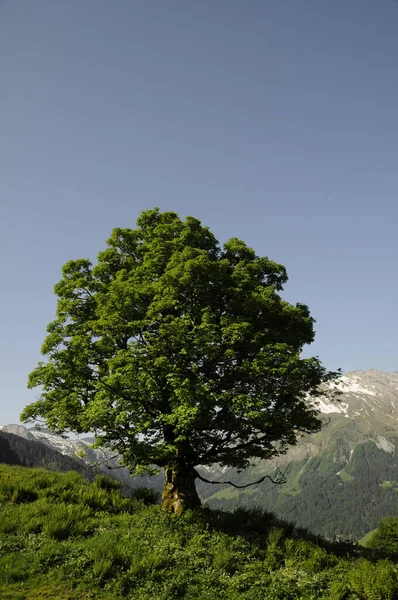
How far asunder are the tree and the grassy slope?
98.3 inches

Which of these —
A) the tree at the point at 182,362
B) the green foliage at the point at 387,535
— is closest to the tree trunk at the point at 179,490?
the tree at the point at 182,362

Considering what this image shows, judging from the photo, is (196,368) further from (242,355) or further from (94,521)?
(94,521)

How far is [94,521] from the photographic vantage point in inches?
599

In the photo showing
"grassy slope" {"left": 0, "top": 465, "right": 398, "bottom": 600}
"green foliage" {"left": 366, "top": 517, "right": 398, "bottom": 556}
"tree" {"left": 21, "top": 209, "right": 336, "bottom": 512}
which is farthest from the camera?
"green foliage" {"left": 366, "top": 517, "right": 398, "bottom": 556}

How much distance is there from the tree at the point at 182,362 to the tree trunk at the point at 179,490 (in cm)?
5

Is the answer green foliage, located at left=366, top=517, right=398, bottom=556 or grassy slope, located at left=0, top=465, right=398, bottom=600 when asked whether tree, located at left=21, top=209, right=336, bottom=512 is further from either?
green foliage, located at left=366, top=517, right=398, bottom=556

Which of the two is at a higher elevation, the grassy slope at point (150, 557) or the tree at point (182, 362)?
the tree at point (182, 362)

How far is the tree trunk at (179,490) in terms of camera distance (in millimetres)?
18703

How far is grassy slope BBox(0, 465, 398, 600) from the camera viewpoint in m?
11.1

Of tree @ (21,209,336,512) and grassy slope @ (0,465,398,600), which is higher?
tree @ (21,209,336,512)

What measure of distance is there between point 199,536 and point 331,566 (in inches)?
204

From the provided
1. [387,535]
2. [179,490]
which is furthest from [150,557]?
[387,535]

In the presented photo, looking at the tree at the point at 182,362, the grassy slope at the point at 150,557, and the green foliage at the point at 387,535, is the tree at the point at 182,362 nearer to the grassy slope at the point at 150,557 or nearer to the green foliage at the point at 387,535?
the grassy slope at the point at 150,557

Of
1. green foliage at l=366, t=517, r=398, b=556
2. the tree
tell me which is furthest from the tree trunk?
green foliage at l=366, t=517, r=398, b=556
